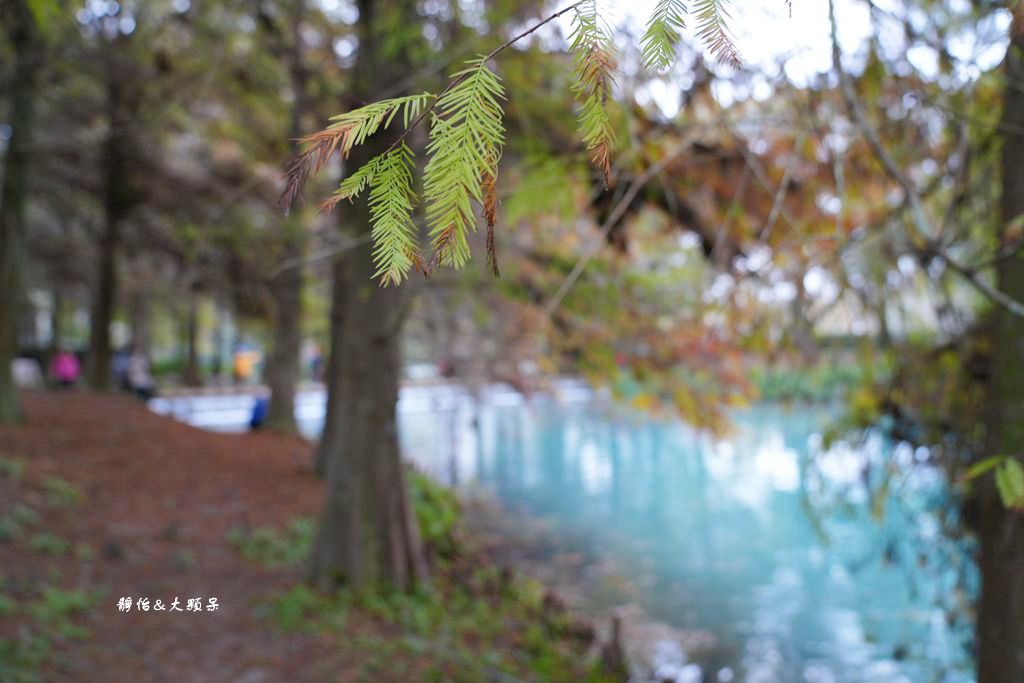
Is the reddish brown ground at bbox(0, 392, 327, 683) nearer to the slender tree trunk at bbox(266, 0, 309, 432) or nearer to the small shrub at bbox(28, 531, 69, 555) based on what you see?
the small shrub at bbox(28, 531, 69, 555)

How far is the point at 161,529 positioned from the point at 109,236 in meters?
6.71

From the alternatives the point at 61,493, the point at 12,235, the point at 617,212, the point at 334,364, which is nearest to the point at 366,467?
the point at 61,493

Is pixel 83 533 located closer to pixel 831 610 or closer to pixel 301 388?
pixel 831 610

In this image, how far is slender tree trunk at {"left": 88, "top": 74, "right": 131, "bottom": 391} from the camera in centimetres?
1019

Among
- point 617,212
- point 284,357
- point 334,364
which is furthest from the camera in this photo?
point 284,357

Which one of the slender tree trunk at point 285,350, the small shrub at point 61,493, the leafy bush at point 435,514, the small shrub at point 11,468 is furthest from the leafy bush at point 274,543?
the slender tree trunk at point 285,350

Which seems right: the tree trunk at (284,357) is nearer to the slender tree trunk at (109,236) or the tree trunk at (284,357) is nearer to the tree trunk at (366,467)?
the slender tree trunk at (109,236)

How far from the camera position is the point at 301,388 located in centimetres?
2880

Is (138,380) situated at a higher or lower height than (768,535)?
higher

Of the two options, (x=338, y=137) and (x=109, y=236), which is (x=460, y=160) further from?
(x=109, y=236)

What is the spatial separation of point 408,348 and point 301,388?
1213 cm

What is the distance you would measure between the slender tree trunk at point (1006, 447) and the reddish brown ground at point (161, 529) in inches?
146

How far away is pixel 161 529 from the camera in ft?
23.6

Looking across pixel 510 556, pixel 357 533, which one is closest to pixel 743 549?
pixel 510 556
